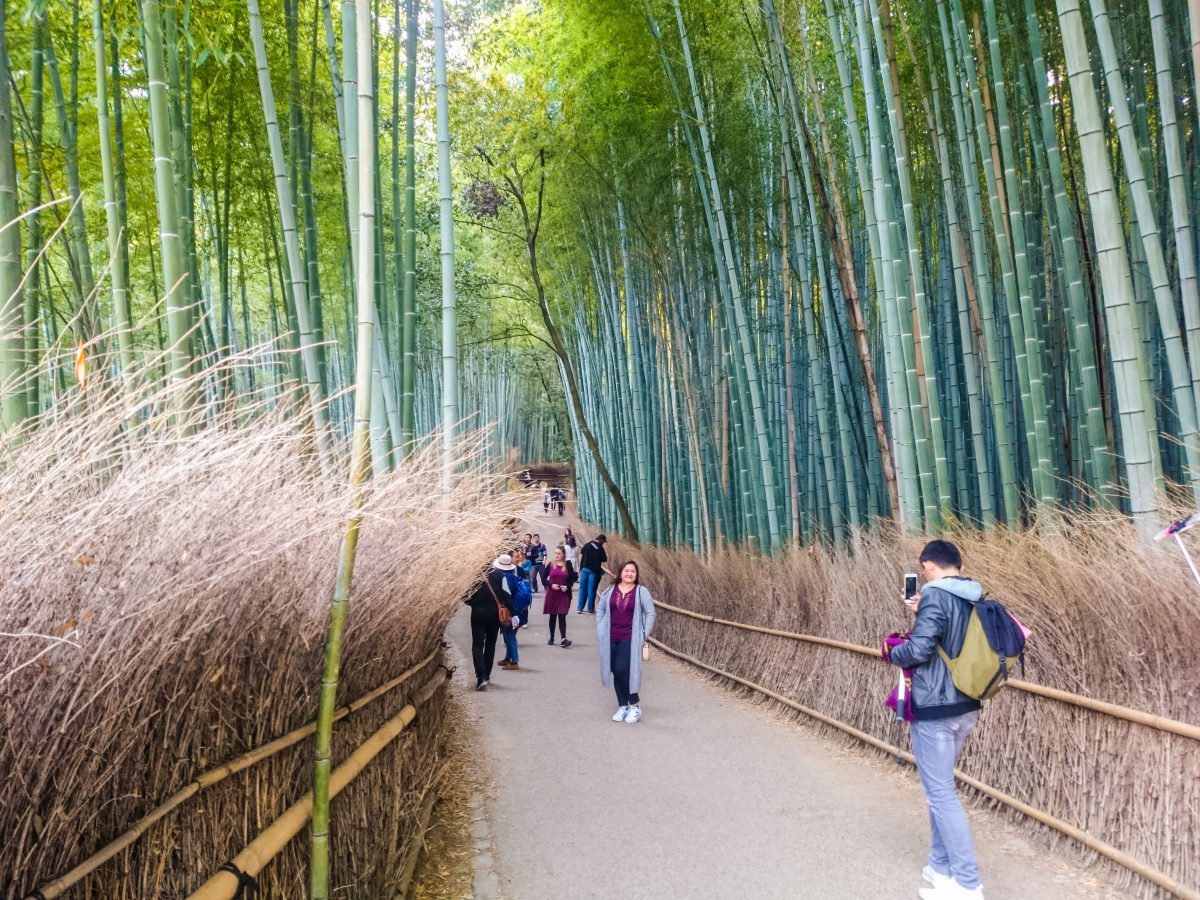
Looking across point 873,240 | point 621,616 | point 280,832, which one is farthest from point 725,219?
point 280,832

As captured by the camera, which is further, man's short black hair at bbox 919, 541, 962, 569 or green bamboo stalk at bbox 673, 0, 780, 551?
green bamboo stalk at bbox 673, 0, 780, 551

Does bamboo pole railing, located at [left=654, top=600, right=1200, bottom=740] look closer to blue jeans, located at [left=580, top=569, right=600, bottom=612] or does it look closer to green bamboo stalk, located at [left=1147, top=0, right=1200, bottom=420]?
green bamboo stalk, located at [left=1147, top=0, right=1200, bottom=420]

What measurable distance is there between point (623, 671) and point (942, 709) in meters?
2.79

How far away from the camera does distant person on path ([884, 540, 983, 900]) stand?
267 cm

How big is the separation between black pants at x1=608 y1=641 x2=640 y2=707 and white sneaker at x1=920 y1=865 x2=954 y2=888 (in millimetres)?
2577

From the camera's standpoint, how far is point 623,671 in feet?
17.4

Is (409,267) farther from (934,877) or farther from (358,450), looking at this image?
(934,877)

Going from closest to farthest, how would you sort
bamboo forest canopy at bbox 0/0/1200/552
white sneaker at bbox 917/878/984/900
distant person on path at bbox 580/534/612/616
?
white sneaker at bbox 917/878/984/900, bamboo forest canopy at bbox 0/0/1200/552, distant person on path at bbox 580/534/612/616

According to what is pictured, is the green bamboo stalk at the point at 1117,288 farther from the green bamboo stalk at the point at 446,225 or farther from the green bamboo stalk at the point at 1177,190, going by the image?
the green bamboo stalk at the point at 446,225

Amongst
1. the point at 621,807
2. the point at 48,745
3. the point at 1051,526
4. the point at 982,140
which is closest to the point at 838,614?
the point at 1051,526

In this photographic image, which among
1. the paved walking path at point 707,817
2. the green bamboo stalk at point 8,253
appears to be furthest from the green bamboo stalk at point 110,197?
the paved walking path at point 707,817

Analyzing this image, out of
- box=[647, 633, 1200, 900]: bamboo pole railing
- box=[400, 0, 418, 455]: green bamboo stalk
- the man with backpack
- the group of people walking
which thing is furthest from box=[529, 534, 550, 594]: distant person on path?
box=[400, 0, 418, 455]: green bamboo stalk

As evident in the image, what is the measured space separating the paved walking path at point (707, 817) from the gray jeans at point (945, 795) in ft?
0.59

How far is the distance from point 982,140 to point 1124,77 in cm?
100
